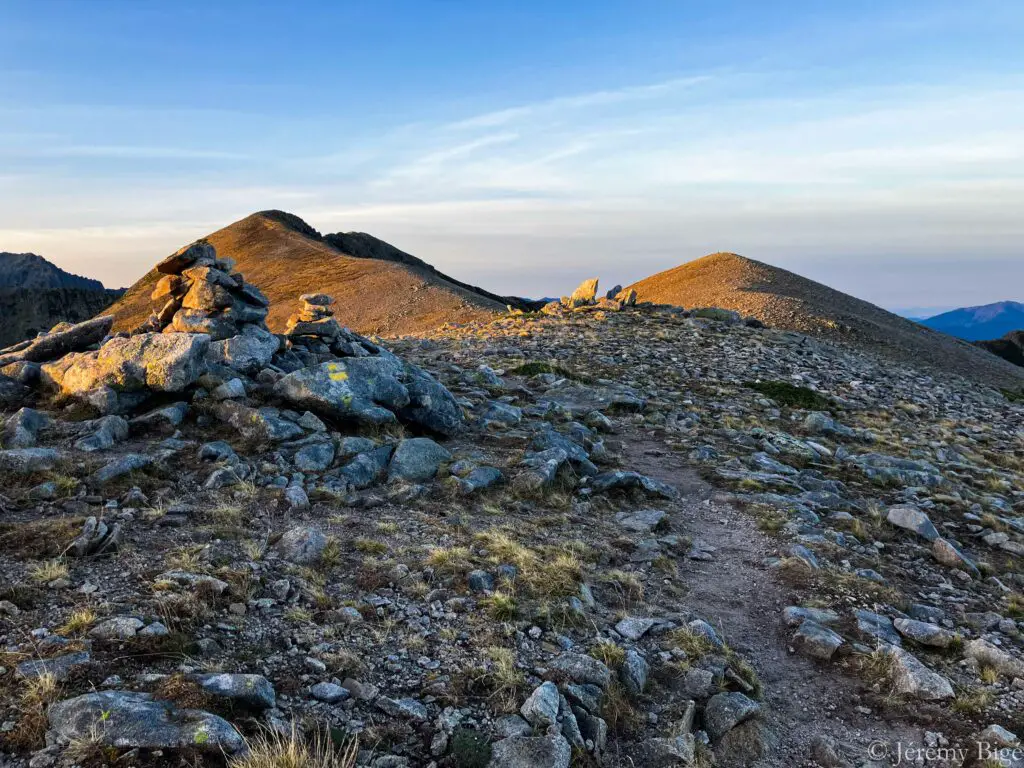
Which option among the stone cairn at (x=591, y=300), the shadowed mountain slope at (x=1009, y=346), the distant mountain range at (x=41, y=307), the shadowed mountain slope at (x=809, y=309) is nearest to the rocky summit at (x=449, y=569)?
the stone cairn at (x=591, y=300)

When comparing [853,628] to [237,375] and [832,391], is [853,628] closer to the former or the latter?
[237,375]

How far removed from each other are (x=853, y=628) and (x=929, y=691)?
125 centimetres

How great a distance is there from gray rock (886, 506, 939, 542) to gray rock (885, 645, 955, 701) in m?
4.66

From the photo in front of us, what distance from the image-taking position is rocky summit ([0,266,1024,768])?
17.8ft

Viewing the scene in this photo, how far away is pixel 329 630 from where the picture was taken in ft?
21.7

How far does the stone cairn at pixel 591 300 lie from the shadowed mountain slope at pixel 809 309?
859 cm

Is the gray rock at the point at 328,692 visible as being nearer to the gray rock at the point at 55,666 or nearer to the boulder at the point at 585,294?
the gray rock at the point at 55,666

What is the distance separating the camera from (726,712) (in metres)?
5.94

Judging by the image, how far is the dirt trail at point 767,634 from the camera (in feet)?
19.5

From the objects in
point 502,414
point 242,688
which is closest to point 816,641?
point 242,688

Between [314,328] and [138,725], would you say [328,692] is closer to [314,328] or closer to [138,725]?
[138,725]

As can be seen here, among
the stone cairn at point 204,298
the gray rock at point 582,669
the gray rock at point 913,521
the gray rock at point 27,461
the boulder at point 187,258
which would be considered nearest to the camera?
the gray rock at point 582,669

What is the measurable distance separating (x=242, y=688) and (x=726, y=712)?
4437 millimetres

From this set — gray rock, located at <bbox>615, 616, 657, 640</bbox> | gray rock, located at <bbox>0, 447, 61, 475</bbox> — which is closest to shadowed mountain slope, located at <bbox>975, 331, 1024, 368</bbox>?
gray rock, located at <bbox>615, 616, 657, 640</bbox>
